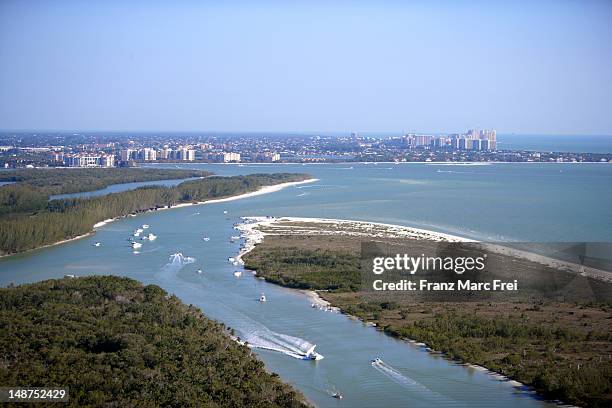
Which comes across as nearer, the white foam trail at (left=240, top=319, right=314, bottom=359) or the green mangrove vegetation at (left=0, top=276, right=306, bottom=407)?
the green mangrove vegetation at (left=0, top=276, right=306, bottom=407)

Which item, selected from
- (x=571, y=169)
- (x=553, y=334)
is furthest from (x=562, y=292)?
(x=571, y=169)

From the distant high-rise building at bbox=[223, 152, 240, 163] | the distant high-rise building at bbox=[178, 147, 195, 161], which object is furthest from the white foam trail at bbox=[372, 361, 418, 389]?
the distant high-rise building at bbox=[223, 152, 240, 163]

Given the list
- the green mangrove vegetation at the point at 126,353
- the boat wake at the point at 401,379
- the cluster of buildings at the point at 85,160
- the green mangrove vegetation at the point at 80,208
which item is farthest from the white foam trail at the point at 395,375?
the cluster of buildings at the point at 85,160

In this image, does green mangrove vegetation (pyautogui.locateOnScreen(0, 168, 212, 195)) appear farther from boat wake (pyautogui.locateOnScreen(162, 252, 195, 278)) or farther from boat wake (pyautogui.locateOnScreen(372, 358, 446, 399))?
boat wake (pyautogui.locateOnScreen(372, 358, 446, 399))

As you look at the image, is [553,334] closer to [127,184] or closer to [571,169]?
[127,184]

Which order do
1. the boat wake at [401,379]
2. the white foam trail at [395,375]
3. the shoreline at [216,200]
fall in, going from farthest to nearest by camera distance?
the shoreline at [216,200] → the white foam trail at [395,375] → the boat wake at [401,379]

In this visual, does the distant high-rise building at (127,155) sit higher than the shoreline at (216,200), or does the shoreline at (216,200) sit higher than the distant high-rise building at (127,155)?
the distant high-rise building at (127,155)

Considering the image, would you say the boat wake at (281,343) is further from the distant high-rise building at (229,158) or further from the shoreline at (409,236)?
the distant high-rise building at (229,158)
